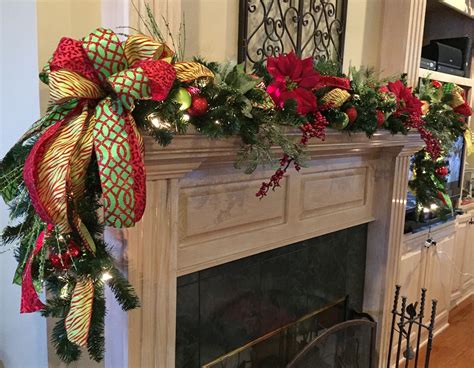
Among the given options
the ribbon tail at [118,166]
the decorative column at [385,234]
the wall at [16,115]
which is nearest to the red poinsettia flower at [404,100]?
the decorative column at [385,234]

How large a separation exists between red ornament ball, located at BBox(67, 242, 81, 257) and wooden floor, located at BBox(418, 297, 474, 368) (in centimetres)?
250

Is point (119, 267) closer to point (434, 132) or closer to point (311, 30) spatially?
point (311, 30)

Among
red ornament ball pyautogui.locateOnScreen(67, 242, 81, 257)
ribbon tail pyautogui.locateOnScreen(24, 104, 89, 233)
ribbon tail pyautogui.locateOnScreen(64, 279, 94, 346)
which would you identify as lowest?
ribbon tail pyautogui.locateOnScreen(64, 279, 94, 346)

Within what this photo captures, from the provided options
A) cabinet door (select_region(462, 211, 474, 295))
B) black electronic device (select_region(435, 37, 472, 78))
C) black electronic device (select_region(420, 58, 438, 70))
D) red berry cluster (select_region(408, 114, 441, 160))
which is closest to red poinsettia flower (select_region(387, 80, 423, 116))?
red berry cluster (select_region(408, 114, 441, 160))

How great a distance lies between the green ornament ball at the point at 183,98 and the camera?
3.44 feet

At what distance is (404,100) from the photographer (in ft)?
5.69

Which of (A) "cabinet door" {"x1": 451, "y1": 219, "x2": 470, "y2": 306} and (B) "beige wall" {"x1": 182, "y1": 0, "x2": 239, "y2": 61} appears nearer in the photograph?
(B) "beige wall" {"x1": 182, "y1": 0, "x2": 239, "y2": 61}

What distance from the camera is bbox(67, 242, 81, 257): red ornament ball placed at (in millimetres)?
984

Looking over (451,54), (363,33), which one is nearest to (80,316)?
(363,33)

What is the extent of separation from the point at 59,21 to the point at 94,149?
467mm

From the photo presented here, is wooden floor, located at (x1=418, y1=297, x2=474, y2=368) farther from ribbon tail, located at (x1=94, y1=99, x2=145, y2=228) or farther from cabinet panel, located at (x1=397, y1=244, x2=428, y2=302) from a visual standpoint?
ribbon tail, located at (x1=94, y1=99, x2=145, y2=228)

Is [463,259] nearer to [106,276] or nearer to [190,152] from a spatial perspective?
[190,152]

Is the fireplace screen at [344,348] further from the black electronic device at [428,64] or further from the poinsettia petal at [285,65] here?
the black electronic device at [428,64]

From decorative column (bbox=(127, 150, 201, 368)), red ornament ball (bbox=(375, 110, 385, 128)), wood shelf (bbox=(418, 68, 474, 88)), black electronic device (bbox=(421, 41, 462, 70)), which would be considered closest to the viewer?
decorative column (bbox=(127, 150, 201, 368))
